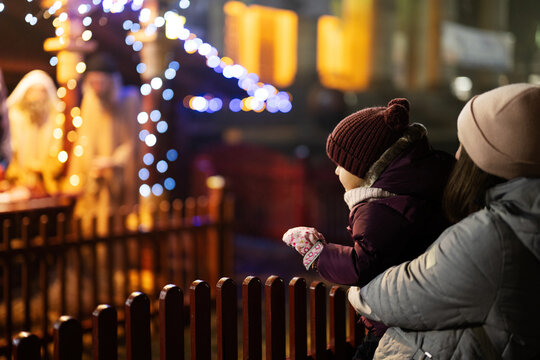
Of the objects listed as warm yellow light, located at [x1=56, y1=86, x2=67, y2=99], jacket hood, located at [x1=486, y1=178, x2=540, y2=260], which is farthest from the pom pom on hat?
warm yellow light, located at [x1=56, y1=86, x2=67, y2=99]

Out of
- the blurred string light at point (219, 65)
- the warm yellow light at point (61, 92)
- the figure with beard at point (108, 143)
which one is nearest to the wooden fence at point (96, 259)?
the figure with beard at point (108, 143)

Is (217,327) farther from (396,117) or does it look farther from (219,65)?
(219,65)

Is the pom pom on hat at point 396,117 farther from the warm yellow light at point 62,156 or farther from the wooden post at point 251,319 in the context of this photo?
the warm yellow light at point 62,156

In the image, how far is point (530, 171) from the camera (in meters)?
1.76

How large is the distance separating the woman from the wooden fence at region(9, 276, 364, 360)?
2.43 ft

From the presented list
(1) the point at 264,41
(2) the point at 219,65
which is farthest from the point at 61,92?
(1) the point at 264,41

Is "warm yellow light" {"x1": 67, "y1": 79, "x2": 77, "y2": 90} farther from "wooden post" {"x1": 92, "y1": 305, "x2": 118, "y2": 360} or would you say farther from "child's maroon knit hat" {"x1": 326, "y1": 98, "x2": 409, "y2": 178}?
"child's maroon knit hat" {"x1": 326, "y1": 98, "x2": 409, "y2": 178}

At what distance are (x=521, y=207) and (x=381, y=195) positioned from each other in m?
0.45

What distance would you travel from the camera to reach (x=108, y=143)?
738 centimetres

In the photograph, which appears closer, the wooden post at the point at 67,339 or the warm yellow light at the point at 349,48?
the wooden post at the point at 67,339

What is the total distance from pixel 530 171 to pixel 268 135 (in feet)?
43.1

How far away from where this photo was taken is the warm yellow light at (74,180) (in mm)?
6180


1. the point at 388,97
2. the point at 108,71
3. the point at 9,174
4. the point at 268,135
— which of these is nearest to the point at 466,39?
the point at 388,97

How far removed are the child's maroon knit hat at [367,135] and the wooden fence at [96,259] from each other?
319cm
